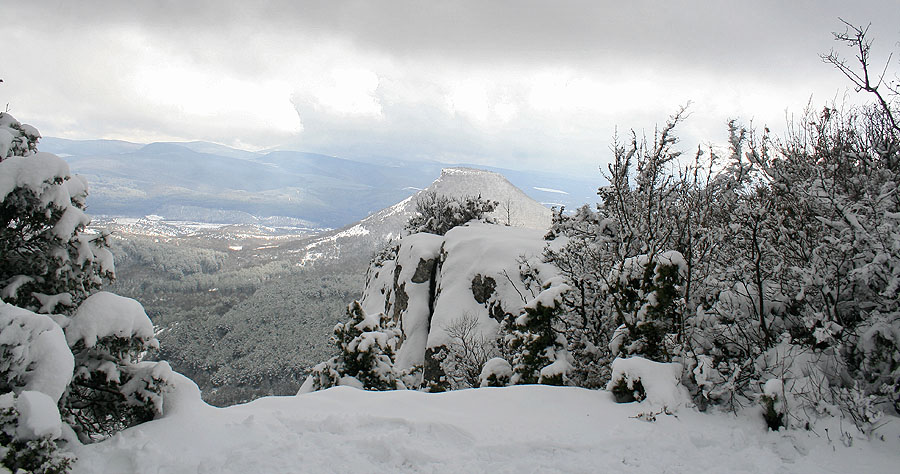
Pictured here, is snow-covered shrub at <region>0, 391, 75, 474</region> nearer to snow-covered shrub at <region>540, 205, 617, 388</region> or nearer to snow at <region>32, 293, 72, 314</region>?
snow at <region>32, 293, 72, 314</region>

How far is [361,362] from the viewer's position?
988cm

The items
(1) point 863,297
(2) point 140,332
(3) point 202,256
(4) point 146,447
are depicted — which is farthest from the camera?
(3) point 202,256

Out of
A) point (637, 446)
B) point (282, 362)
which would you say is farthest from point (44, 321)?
point (282, 362)

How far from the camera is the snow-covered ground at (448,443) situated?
3.73m

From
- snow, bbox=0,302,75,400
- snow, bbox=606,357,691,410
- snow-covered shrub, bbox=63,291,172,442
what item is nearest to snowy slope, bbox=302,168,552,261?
snow, bbox=606,357,691,410

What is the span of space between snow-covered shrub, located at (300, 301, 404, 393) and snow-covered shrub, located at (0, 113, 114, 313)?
624cm

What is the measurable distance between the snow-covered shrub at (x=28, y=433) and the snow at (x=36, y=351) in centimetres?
18

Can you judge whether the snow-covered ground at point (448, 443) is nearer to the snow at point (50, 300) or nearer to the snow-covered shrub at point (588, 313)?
the snow at point (50, 300)

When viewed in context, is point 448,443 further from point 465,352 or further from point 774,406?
point 465,352

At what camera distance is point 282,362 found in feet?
186

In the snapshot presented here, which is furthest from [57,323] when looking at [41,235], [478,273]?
[478,273]

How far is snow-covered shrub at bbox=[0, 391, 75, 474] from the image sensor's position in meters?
2.84

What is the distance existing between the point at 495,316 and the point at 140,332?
11169mm

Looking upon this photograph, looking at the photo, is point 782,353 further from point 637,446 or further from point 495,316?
point 495,316
